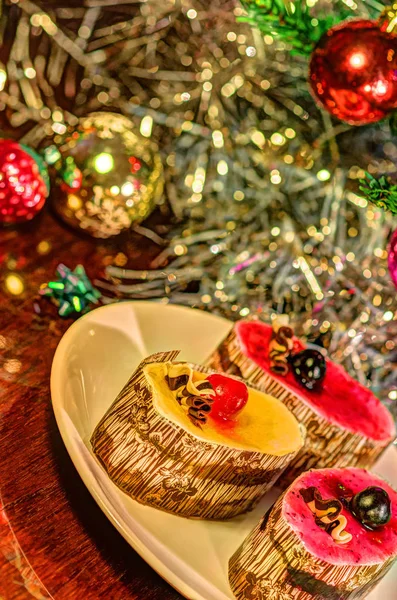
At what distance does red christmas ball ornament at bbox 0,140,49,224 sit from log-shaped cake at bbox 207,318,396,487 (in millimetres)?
380

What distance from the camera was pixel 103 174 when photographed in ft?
3.60

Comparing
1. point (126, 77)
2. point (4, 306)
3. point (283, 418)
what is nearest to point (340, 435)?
point (283, 418)

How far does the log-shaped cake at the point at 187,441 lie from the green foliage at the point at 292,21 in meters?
0.46

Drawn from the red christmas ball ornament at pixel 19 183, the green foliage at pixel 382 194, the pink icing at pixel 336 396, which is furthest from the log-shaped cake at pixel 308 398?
the red christmas ball ornament at pixel 19 183

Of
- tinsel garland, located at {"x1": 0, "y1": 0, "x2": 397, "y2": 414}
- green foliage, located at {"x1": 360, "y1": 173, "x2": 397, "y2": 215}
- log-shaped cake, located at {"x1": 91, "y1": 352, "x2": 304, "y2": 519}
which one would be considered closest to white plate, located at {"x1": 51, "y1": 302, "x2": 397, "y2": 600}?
log-shaped cake, located at {"x1": 91, "y1": 352, "x2": 304, "y2": 519}

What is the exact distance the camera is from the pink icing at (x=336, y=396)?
3.15 feet

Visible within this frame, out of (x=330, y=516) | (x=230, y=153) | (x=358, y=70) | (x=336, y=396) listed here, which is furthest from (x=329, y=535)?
(x=230, y=153)

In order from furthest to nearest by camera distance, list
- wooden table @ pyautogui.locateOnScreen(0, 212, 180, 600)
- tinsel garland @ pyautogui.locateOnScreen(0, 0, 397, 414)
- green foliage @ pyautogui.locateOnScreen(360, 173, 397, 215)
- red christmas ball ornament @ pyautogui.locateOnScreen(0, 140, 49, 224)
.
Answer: tinsel garland @ pyautogui.locateOnScreen(0, 0, 397, 414)
red christmas ball ornament @ pyautogui.locateOnScreen(0, 140, 49, 224)
green foliage @ pyautogui.locateOnScreen(360, 173, 397, 215)
wooden table @ pyautogui.locateOnScreen(0, 212, 180, 600)

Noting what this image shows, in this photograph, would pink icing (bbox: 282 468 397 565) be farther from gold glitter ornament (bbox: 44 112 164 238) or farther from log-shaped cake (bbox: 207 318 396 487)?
gold glitter ornament (bbox: 44 112 164 238)

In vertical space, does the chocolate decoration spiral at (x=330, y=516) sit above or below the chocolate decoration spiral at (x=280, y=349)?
above

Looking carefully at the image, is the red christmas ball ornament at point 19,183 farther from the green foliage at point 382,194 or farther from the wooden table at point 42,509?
the green foliage at point 382,194

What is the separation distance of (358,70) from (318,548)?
1.78 ft

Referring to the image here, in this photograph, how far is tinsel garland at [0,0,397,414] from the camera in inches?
47.3

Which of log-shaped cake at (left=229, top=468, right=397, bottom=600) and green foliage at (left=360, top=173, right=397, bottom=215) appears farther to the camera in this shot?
green foliage at (left=360, top=173, right=397, bottom=215)
